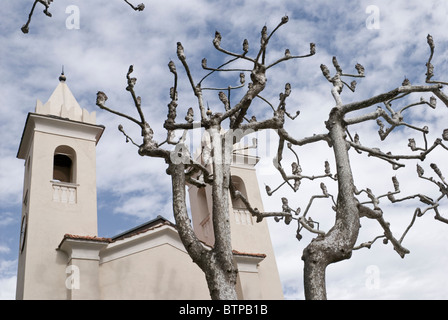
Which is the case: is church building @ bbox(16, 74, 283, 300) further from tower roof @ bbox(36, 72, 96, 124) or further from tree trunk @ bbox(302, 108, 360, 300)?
tree trunk @ bbox(302, 108, 360, 300)

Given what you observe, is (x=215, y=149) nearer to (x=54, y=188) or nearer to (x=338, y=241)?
(x=338, y=241)

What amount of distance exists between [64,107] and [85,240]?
18.1 feet

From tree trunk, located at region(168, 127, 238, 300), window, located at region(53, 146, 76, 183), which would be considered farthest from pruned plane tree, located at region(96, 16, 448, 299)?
window, located at region(53, 146, 76, 183)

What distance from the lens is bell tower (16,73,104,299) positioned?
38.6 feet

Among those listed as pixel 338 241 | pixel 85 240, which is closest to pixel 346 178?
pixel 338 241

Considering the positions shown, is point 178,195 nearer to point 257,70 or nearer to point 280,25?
point 257,70

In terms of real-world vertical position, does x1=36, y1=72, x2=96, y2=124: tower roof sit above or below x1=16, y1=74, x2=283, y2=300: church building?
above

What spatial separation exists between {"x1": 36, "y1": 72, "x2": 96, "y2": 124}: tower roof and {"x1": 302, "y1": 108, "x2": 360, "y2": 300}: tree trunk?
9.79 metres

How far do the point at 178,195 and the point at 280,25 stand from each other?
3.88 m

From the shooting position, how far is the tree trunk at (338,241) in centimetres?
685

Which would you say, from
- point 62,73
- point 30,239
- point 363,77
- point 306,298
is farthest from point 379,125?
point 62,73

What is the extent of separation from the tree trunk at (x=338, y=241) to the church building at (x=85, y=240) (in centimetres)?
607

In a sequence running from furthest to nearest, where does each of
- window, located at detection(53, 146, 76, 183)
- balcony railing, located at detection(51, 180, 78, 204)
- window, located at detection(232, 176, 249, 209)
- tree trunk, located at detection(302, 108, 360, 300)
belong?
window, located at detection(232, 176, 249, 209) < window, located at detection(53, 146, 76, 183) < balcony railing, located at detection(51, 180, 78, 204) < tree trunk, located at detection(302, 108, 360, 300)

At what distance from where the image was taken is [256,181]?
1662cm
